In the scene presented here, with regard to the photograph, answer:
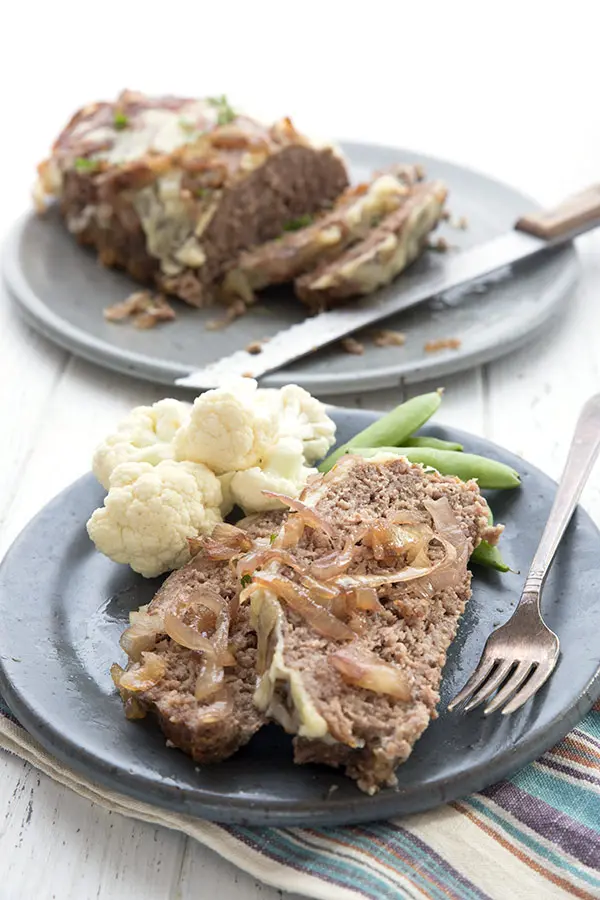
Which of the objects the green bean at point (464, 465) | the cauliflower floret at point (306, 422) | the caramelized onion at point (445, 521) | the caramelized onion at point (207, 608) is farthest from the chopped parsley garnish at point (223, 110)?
the caramelized onion at point (207, 608)

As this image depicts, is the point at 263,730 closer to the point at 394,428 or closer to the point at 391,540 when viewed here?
the point at 391,540

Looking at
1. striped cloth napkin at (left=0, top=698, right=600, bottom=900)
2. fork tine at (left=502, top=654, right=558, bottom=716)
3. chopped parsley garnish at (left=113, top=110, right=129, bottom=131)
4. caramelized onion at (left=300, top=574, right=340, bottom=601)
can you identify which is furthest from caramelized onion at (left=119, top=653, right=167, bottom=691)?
chopped parsley garnish at (left=113, top=110, right=129, bottom=131)

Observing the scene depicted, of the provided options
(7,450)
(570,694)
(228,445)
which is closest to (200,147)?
(7,450)

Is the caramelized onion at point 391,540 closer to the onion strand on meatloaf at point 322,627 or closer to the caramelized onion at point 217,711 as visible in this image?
the onion strand on meatloaf at point 322,627

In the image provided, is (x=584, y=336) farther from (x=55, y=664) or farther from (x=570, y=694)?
(x=55, y=664)

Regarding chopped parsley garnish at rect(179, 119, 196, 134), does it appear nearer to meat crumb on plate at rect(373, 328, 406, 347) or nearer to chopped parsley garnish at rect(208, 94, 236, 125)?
chopped parsley garnish at rect(208, 94, 236, 125)

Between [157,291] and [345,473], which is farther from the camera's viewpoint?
[157,291]
